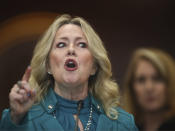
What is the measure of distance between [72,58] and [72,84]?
0.11m

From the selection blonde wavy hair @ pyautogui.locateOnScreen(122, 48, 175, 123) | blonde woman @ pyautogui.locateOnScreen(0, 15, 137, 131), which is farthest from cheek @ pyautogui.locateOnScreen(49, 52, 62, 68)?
blonde wavy hair @ pyautogui.locateOnScreen(122, 48, 175, 123)

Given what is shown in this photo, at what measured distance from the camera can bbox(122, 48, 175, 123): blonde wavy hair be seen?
1879 mm

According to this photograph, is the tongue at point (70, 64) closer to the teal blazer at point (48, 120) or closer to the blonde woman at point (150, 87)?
the teal blazer at point (48, 120)

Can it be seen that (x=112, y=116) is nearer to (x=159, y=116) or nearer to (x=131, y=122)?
(x=131, y=122)

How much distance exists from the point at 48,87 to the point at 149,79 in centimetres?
61

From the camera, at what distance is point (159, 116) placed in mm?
1855

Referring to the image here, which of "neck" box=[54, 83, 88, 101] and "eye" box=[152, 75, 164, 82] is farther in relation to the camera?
"eye" box=[152, 75, 164, 82]

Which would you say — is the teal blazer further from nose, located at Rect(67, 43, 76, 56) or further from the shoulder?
nose, located at Rect(67, 43, 76, 56)

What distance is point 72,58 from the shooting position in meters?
1.50

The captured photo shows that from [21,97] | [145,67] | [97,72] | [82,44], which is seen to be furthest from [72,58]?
[145,67]

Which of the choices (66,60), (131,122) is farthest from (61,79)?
(131,122)

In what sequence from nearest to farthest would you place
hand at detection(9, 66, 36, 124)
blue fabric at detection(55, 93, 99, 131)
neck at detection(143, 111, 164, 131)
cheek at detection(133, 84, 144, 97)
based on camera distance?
hand at detection(9, 66, 36, 124) → blue fabric at detection(55, 93, 99, 131) → neck at detection(143, 111, 164, 131) → cheek at detection(133, 84, 144, 97)

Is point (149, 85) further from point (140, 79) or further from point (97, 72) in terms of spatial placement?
point (97, 72)

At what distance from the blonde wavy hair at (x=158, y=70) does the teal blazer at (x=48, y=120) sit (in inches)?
10.5
